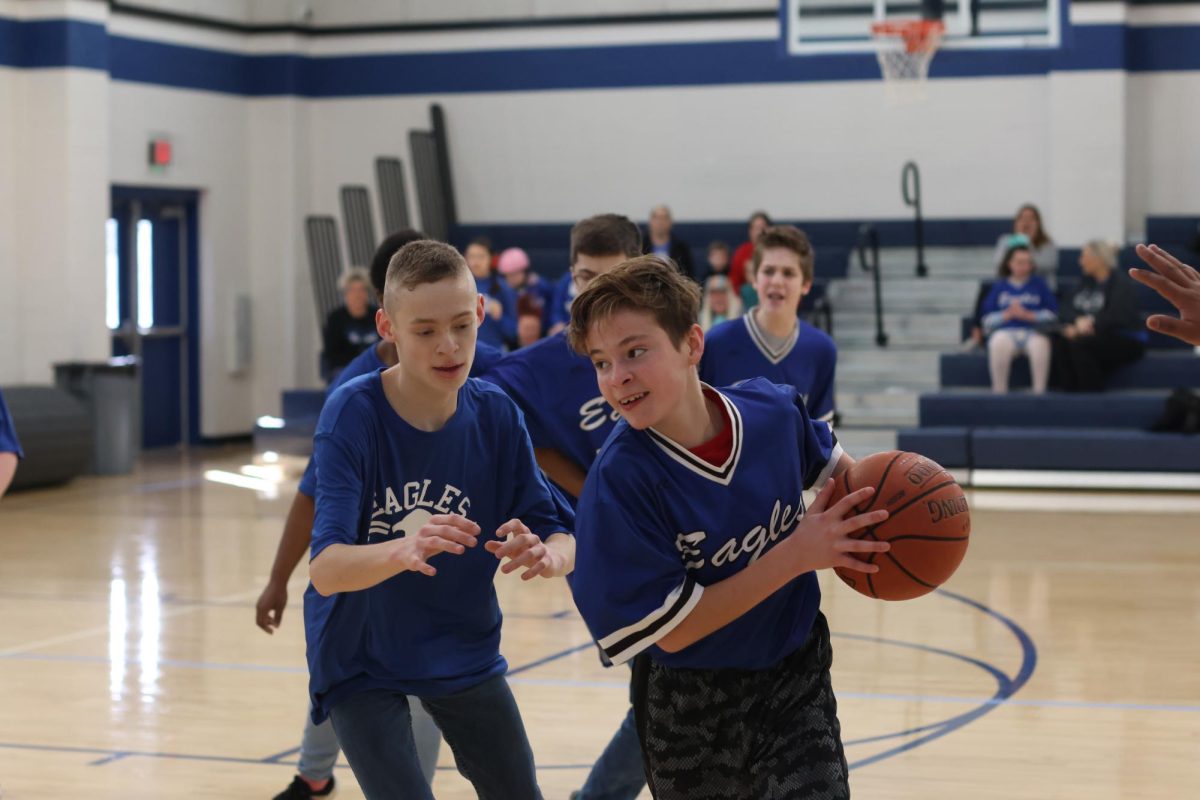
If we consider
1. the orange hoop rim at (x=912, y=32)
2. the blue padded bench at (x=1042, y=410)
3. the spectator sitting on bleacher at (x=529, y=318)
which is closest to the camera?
the blue padded bench at (x=1042, y=410)

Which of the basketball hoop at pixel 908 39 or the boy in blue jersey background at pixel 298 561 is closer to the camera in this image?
the boy in blue jersey background at pixel 298 561

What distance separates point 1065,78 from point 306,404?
25.7 feet

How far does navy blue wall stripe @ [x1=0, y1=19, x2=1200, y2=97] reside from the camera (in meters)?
15.8

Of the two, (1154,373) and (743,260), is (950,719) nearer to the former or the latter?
A: (1154,373)

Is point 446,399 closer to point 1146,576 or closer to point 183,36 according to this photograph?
point 1146,576

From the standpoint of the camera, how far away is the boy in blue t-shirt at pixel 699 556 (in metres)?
2.88

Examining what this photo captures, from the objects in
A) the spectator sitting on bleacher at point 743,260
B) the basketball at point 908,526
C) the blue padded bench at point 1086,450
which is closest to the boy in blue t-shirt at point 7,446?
the basketball at point 908,526

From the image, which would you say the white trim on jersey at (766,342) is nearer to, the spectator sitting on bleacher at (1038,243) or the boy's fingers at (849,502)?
the boy's fingers at (849,502)

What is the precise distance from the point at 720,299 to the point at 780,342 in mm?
8610

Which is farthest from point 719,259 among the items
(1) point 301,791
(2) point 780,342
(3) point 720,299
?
(1) point 301,791

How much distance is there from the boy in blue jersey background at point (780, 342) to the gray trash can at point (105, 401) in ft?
32.2

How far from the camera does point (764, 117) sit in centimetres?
1700

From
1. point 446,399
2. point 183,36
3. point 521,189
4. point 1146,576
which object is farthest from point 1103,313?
point 446,399

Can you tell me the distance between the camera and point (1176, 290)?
3.12 metres
